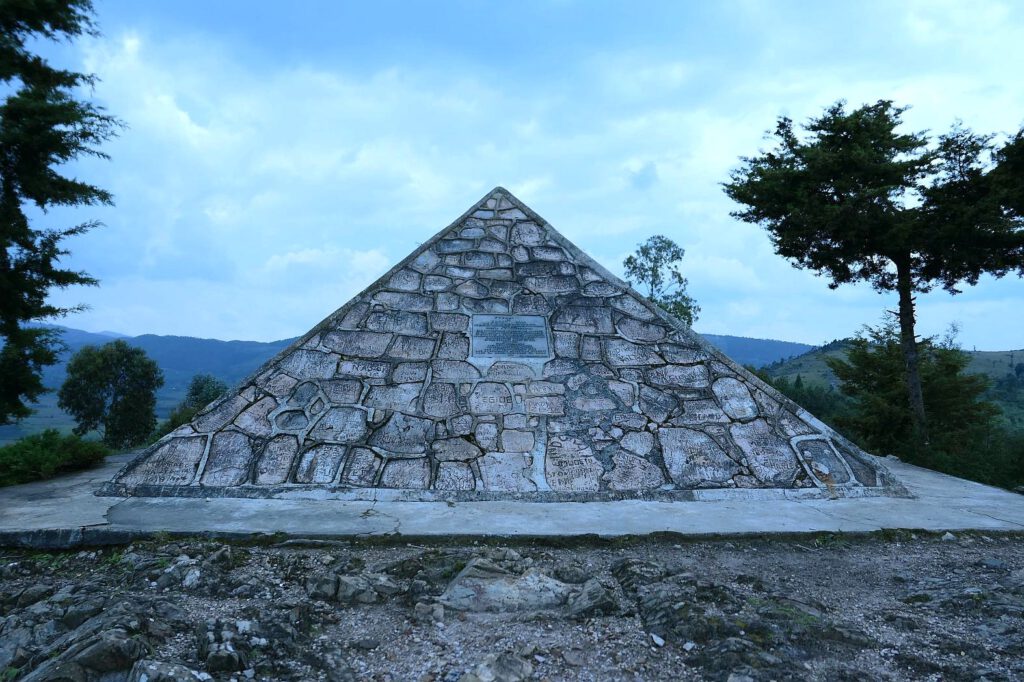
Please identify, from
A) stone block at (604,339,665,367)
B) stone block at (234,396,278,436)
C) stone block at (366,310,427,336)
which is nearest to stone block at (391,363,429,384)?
stone block at (366,310,427,336)

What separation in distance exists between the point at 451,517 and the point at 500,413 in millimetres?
1180

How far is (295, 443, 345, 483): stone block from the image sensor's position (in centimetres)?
423

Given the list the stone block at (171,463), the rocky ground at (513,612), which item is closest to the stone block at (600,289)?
the rocky ground at (513,612)

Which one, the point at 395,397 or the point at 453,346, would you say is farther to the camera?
the point at 453,346

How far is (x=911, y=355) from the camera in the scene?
8.83 metres

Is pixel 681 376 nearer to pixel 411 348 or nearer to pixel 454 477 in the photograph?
pixel 454 477

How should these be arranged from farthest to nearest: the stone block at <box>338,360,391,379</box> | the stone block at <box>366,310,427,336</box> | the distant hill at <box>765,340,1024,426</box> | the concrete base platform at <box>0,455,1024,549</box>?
the distant hill at <box>765,340,1024,426</box> → the stone block at <box>366,310,427,336</box> → the stone block at <box>338,360,391,379</box> → the concrete base platform at <box>0,455,1024,549</box>

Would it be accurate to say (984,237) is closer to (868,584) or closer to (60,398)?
(868,584)

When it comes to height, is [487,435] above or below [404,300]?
below

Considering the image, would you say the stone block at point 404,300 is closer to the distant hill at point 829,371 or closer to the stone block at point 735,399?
the stone block at point 735,399

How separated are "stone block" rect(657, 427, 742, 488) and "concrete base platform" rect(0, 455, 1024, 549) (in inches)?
9.9

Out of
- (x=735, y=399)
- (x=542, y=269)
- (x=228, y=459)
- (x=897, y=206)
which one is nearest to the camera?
(x=228, y=459)

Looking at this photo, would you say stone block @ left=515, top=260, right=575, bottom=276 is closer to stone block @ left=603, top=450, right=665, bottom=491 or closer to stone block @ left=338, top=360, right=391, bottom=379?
stone block @ left=338, top=360, right=391, bottom=379

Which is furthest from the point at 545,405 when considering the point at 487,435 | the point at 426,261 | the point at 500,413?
the point at 426,261
